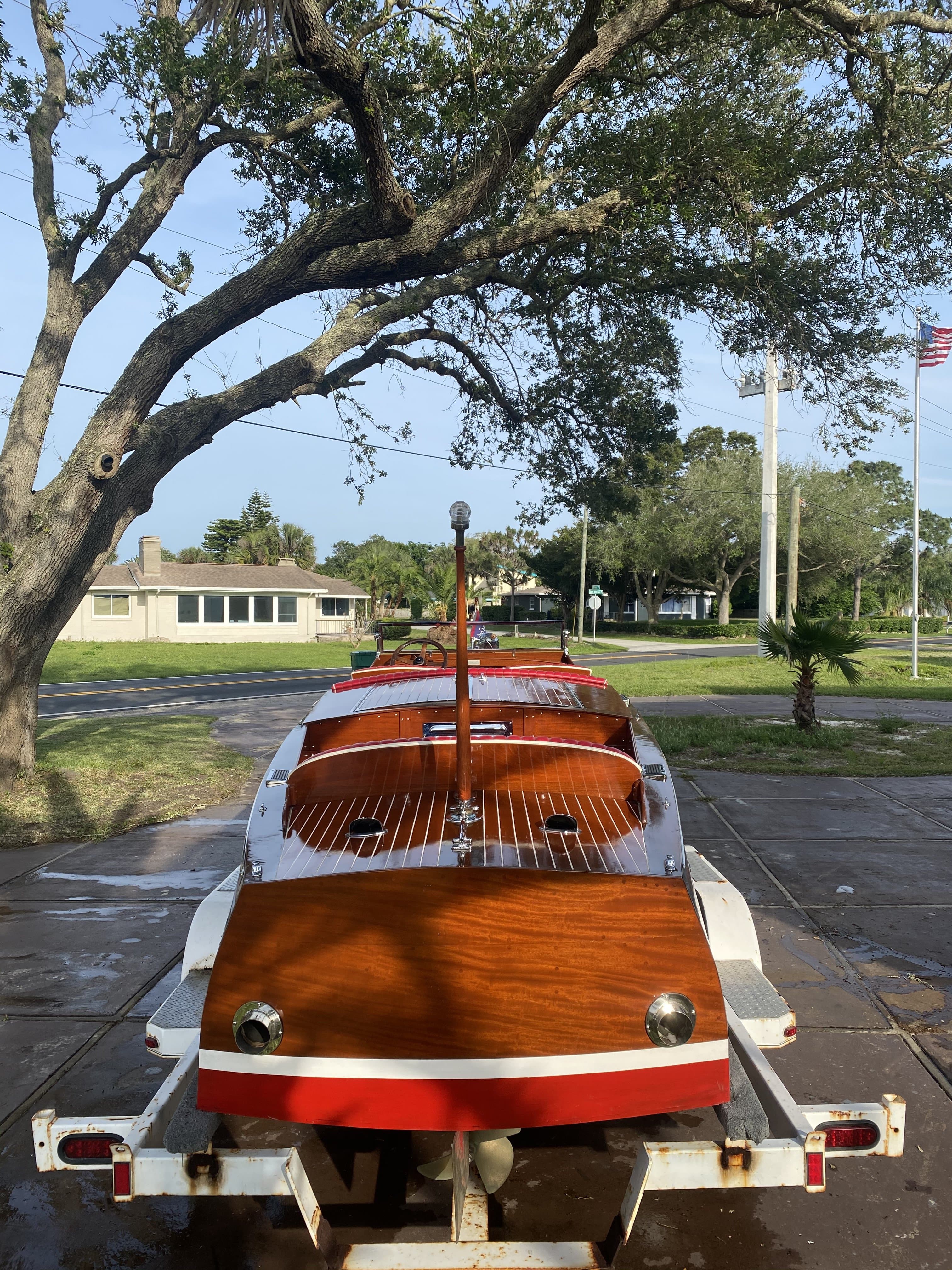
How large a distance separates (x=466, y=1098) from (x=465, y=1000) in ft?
0.79

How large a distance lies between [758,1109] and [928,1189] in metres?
0.87

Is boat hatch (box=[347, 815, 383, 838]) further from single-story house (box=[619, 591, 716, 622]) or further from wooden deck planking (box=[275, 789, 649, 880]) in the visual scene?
single-story house (box=[619, 591, 716, 622])

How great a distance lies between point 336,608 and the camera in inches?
1955

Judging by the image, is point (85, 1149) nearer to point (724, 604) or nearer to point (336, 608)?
point (336, 608)

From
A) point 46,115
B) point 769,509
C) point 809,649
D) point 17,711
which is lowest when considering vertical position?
point 17,711

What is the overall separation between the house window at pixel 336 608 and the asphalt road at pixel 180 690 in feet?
71.8

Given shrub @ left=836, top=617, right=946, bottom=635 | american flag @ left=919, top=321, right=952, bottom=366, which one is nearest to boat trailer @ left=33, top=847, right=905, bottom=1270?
american flag @ left=919, top=321, right=952, bottom=366

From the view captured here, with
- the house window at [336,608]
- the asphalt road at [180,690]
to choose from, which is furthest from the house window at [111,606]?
the asphalt road at [180,690]

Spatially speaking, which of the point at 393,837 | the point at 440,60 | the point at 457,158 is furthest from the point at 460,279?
the point at 393,837

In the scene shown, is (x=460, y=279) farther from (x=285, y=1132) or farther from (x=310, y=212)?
(x=285, y=1132)

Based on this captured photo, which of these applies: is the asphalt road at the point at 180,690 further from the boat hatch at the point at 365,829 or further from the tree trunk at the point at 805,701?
the boat hatch at the point at 365,829

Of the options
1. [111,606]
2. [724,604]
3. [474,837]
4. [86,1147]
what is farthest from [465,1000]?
[724,604]

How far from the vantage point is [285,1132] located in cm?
344

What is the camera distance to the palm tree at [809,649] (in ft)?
37.8
